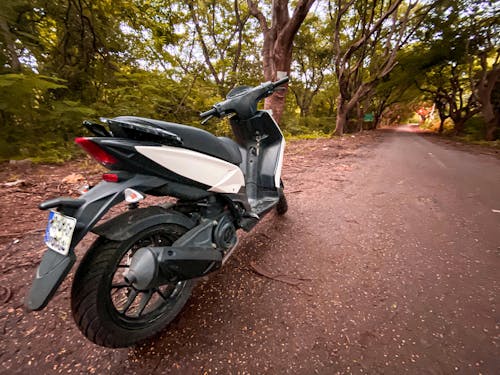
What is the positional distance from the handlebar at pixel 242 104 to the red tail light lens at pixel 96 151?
38.6 inches

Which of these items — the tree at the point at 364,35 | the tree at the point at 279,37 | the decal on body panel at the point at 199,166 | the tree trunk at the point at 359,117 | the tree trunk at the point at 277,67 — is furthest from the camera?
the tree trunk at the point at 359,117

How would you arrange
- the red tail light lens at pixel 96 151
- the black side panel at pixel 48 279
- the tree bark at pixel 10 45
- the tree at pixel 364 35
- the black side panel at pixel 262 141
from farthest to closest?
the tree at pixel 364 35, the tree bark at pixel 10 45, the black side panel at pixel 262 141, the red tail light lens at pixel 96 151, the black side panel at pixel 48 279

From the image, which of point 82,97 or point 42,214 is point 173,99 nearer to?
point 82,97

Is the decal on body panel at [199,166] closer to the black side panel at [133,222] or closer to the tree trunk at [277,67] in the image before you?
the black side panel at [133,222]

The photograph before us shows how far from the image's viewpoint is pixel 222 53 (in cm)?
1077

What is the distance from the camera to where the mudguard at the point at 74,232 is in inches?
31.9

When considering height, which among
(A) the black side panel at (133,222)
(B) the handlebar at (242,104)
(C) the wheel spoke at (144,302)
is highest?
(B) the handlebar at (242,104)

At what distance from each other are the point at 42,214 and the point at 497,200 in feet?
17.8

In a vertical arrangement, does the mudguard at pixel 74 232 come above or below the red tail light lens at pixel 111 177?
below

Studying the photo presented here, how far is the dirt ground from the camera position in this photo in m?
1.07

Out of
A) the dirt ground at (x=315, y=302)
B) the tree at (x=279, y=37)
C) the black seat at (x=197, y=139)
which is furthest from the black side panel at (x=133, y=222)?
the tree at (x=279, y=37)

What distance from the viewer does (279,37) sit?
204 inches

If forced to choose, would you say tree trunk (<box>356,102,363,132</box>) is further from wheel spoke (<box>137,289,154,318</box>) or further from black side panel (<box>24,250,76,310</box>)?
black side panel (<box>24,250,76,310</box>)

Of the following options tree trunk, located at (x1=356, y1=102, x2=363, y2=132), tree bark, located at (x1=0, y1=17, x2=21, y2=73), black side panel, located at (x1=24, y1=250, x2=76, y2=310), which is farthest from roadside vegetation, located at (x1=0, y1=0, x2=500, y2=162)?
tree trunk, located at (x1=356, y1=102, x2=363, y2=132)
